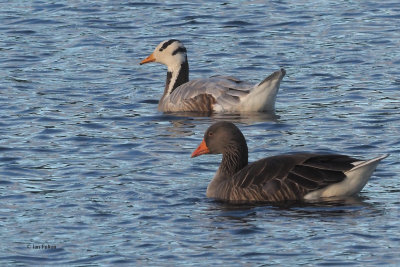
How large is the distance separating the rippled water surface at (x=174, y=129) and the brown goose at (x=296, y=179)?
0.23 meters

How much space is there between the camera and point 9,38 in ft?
86.9

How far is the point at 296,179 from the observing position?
1450 cm

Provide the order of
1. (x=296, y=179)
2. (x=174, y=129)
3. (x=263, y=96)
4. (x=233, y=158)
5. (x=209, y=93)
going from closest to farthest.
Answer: (x=296, y=179) < (x=233, y=158) < (x=174, y=129) < (x=263, y=96) < (x=209, y=93)

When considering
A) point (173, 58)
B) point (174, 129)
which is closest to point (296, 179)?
point (174, 129)

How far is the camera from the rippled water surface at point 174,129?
12664 millimetres

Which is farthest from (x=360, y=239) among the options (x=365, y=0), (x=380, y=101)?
(x=365, y=0)

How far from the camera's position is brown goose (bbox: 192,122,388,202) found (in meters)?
14.3

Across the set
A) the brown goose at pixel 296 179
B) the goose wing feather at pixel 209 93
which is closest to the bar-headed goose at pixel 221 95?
the goose wing feather at pixel 209 93

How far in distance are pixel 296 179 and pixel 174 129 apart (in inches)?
197

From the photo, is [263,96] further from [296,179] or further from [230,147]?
[296,179]

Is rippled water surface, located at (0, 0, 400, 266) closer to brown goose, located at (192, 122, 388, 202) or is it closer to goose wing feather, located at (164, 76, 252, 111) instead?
brown goose, located at (192, 122, 388, 202)

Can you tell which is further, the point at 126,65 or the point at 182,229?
the point at 126,65

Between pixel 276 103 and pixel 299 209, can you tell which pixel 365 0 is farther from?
pixel 299 209

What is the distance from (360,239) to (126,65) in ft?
39.4
